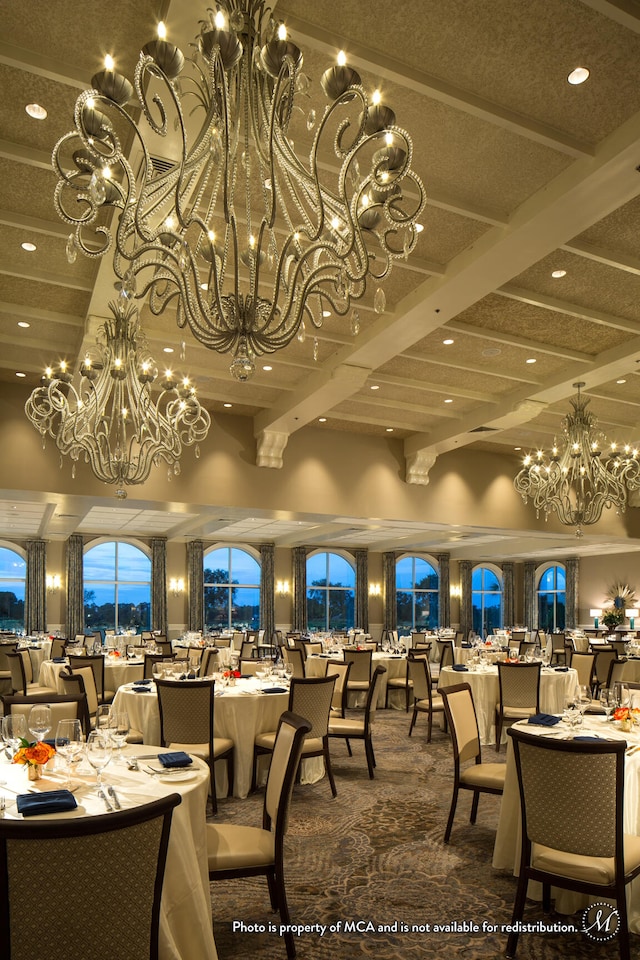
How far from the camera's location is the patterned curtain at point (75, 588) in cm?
1831

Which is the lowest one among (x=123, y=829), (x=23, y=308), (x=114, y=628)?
(x=114, y=628)

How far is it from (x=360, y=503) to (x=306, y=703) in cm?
566

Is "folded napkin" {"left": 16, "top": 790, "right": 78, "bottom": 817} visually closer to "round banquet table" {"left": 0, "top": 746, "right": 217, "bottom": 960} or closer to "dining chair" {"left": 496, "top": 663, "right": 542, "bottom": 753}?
"round banquet table" {"left": 0, "top": 746, "right": 217, "bottom": 960}

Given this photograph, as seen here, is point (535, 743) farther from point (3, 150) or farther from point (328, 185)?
point (3, 150)

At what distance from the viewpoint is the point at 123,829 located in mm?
2078

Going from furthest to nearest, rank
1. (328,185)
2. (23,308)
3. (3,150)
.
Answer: (23,308) → (328,185) → (3,150)

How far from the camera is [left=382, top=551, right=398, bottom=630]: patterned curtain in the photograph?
22047 mm

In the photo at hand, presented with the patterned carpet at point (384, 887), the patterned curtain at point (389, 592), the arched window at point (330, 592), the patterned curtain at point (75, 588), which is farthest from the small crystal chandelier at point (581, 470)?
the arched window at point (330, 592)

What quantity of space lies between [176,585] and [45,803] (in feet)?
57.2

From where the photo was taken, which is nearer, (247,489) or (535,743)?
(535,743)

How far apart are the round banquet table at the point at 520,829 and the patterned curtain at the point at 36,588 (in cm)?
1581

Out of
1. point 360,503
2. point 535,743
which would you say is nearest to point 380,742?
point 360,503

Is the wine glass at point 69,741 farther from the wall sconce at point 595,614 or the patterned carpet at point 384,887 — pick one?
the wall sconce at point 595,614

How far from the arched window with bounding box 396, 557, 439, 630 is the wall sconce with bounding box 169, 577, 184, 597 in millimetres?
A: 7348
